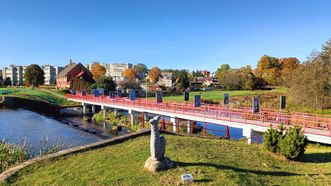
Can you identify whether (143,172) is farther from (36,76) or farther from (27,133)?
(36,76)

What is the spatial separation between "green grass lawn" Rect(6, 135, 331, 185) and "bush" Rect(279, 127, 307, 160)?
371mm

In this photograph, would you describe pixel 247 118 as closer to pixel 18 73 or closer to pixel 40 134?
pixel 40 134

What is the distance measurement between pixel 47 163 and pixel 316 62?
108 ft

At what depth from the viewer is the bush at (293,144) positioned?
10969 millimetres

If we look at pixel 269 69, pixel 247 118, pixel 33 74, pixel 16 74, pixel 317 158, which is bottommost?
pixel 317 158

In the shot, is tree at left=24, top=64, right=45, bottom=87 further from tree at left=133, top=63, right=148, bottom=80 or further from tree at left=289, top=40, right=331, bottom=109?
tree at left=289, top=40, right=331, bottom=109

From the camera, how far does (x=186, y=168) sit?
874cm

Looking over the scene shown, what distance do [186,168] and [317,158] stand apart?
7392 mm

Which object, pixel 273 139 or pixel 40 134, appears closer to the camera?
pixel 273 139

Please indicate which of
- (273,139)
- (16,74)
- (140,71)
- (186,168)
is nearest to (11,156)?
(186,168)

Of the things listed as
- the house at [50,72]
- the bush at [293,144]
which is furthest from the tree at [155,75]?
the bush at [293,144]

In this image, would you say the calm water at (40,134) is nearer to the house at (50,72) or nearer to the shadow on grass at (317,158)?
the shadow on grass at (317,158)

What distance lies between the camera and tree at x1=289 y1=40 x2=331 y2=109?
94.8ft

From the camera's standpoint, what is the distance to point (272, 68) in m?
89.9
